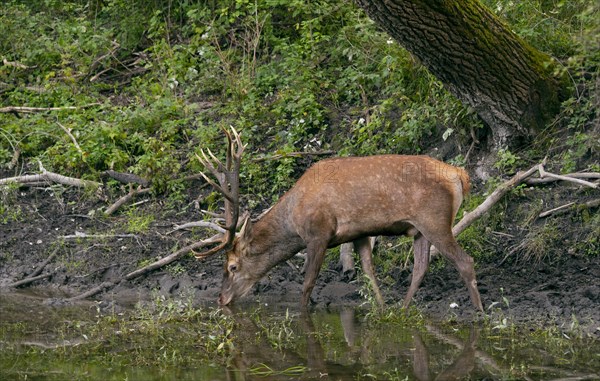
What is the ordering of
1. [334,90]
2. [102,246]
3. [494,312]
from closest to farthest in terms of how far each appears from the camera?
[494,312] → [102,246] → [334,90]

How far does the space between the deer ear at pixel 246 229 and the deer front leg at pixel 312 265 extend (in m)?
0.69

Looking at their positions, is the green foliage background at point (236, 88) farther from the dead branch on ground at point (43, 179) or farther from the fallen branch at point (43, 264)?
the fallen branch at point (43, 264)

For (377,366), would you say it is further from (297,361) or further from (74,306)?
(74,306)

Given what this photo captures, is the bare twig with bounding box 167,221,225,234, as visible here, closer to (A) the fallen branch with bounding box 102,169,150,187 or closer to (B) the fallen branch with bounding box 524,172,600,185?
(A) the fallen branch with bounding box 102,169,150,187

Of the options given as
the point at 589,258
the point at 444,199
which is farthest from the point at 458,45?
the point at 589,258

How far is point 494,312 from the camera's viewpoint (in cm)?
935

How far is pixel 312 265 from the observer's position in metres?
10.2

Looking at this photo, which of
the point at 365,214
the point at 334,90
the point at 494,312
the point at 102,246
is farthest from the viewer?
the point at 334,90

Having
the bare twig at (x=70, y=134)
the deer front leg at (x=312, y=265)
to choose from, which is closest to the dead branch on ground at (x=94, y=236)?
the bare twig at (x=70, y=134)

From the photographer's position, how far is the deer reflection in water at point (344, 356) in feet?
25.2

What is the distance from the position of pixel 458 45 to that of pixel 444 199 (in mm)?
1628

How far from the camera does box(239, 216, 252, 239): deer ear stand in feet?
34.9

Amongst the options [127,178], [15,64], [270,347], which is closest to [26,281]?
[127,178]

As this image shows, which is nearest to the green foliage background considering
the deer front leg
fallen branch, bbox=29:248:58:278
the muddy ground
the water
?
the muddy ground
